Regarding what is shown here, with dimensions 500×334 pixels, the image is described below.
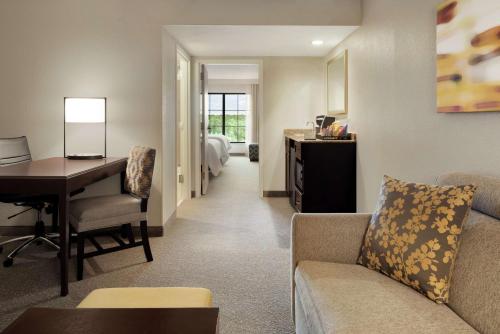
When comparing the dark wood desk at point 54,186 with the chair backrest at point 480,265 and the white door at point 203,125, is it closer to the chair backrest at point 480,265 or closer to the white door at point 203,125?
the chair backrest at point 480,265

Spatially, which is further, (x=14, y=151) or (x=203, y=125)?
(x=203, y=125)

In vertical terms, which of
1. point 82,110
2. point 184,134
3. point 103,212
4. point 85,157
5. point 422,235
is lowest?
point 103,212

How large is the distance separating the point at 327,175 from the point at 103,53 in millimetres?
2409

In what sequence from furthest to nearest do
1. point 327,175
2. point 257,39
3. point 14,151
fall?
point 257,39, point 327,175, point 14,151

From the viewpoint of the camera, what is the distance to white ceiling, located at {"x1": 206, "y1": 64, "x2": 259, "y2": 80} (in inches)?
366

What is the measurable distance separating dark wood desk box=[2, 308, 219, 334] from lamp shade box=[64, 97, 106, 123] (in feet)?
8.03

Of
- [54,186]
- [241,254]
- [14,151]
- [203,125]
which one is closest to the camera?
[54,186]

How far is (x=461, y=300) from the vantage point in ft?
4.51

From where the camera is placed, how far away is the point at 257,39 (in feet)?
14.6

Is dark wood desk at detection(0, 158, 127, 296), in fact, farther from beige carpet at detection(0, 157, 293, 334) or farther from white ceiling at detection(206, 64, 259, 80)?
white ceiling at detection(206, 64, 259, 80)

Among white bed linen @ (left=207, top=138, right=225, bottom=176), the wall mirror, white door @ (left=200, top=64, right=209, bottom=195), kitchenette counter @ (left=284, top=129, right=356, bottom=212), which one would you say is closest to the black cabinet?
kitchenette counter @ (left=284, top=129, right=356, bottom=212)

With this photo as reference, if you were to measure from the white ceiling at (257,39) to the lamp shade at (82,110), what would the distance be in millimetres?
1001

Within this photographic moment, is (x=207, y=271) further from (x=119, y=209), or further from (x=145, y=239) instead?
(x=119, y=209)

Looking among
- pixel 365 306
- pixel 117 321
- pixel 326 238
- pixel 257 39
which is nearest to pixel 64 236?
pixel 117 321
